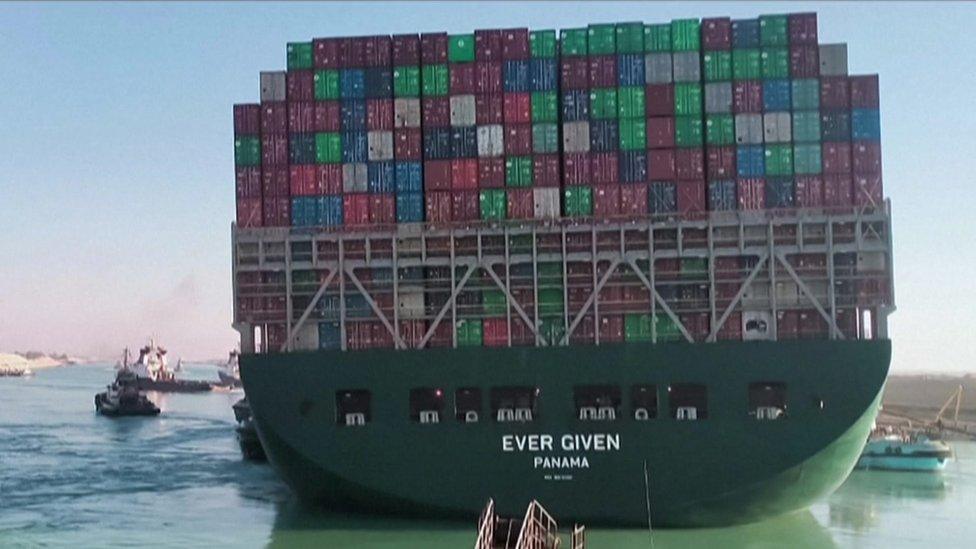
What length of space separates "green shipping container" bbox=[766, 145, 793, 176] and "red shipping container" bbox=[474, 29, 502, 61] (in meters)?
8.87

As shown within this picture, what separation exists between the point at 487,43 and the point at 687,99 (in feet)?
21.1

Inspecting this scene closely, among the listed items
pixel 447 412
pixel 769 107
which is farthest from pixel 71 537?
pixel 769 107

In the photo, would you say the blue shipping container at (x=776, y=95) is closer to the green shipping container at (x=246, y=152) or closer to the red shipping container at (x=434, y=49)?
the red shipping container at (x=434, y=49)

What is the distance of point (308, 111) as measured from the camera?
30219mm

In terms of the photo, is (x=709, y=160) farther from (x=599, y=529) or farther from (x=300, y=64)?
(x=300, y=64)

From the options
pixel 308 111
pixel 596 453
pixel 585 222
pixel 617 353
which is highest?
pixel 308 111

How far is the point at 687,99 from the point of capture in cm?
2916

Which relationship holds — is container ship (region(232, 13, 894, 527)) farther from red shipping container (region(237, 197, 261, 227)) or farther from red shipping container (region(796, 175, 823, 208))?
red shipping container (region(237, 197, 261, 227))

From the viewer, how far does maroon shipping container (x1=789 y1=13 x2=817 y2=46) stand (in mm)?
29078

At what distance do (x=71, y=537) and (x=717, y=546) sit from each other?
60.9 ft

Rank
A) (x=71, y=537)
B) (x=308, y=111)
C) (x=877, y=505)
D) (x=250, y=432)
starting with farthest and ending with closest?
(x=250, y=432) → (x=877, y=505) → (x=308, y=111) → (x=71, y=537)

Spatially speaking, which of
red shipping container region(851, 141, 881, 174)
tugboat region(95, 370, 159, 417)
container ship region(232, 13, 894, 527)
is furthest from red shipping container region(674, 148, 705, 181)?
tugboat region(95, 370, 159, 417)

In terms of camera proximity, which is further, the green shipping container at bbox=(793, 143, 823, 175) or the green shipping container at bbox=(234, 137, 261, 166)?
the green shipping container at bbox=(234, 137, 261, 166)

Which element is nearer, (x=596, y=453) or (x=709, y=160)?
(x=596, y=453)
